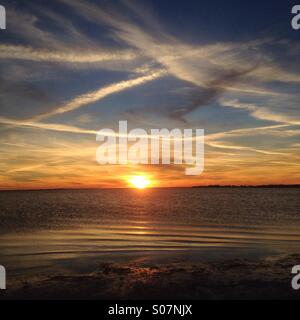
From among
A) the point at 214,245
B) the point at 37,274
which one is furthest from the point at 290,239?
the point at 37,274

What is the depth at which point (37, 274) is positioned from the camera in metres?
15.0

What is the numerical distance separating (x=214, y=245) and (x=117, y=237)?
8.00 metres

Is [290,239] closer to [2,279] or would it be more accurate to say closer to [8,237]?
[2,279]
